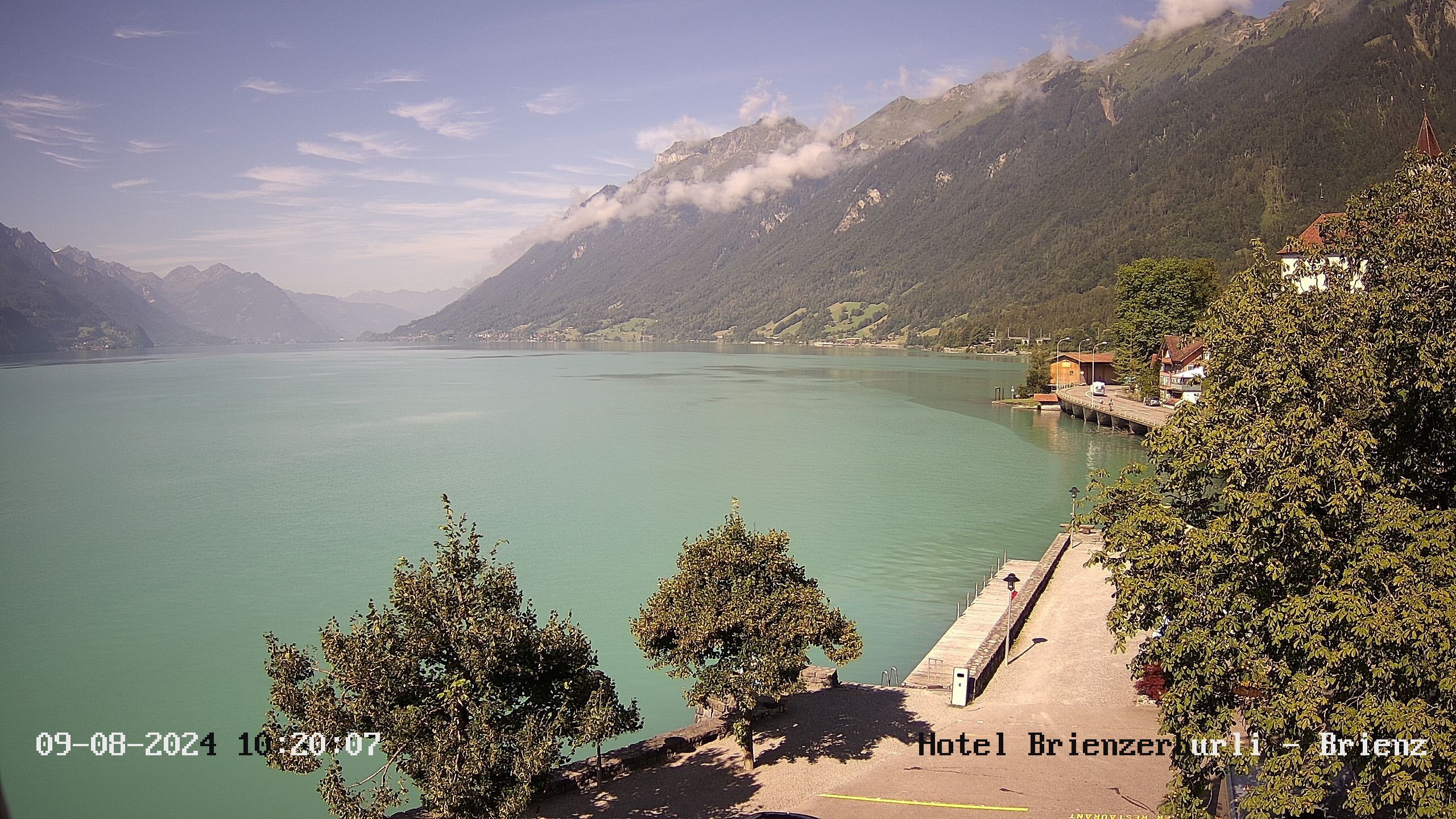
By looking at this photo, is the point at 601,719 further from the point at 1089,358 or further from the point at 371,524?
the point at 1089,358

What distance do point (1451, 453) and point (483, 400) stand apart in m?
112

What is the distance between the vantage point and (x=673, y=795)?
1702 cm

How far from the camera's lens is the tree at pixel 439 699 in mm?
12688

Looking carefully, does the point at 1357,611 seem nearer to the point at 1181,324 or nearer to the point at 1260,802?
the point at 1260,802

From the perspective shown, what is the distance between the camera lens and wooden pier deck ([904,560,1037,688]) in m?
22.9

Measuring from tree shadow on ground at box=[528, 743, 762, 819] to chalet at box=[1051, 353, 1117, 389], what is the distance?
3771 inches

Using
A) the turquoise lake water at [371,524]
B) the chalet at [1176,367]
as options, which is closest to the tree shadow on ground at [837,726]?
the turquoise lake water at [371,524]

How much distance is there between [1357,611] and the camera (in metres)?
10.8

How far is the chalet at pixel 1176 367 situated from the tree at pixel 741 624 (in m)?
65.2

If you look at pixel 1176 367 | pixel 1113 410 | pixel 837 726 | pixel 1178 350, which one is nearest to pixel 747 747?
pixel 837 726

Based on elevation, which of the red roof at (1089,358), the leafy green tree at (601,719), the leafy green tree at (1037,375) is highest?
the red roof at (1089,358)

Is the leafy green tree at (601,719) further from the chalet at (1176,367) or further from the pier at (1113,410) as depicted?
the chalet at (1176,367)

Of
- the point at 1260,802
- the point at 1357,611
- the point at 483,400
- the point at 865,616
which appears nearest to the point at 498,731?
the point at 1260,802

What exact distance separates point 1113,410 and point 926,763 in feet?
221
